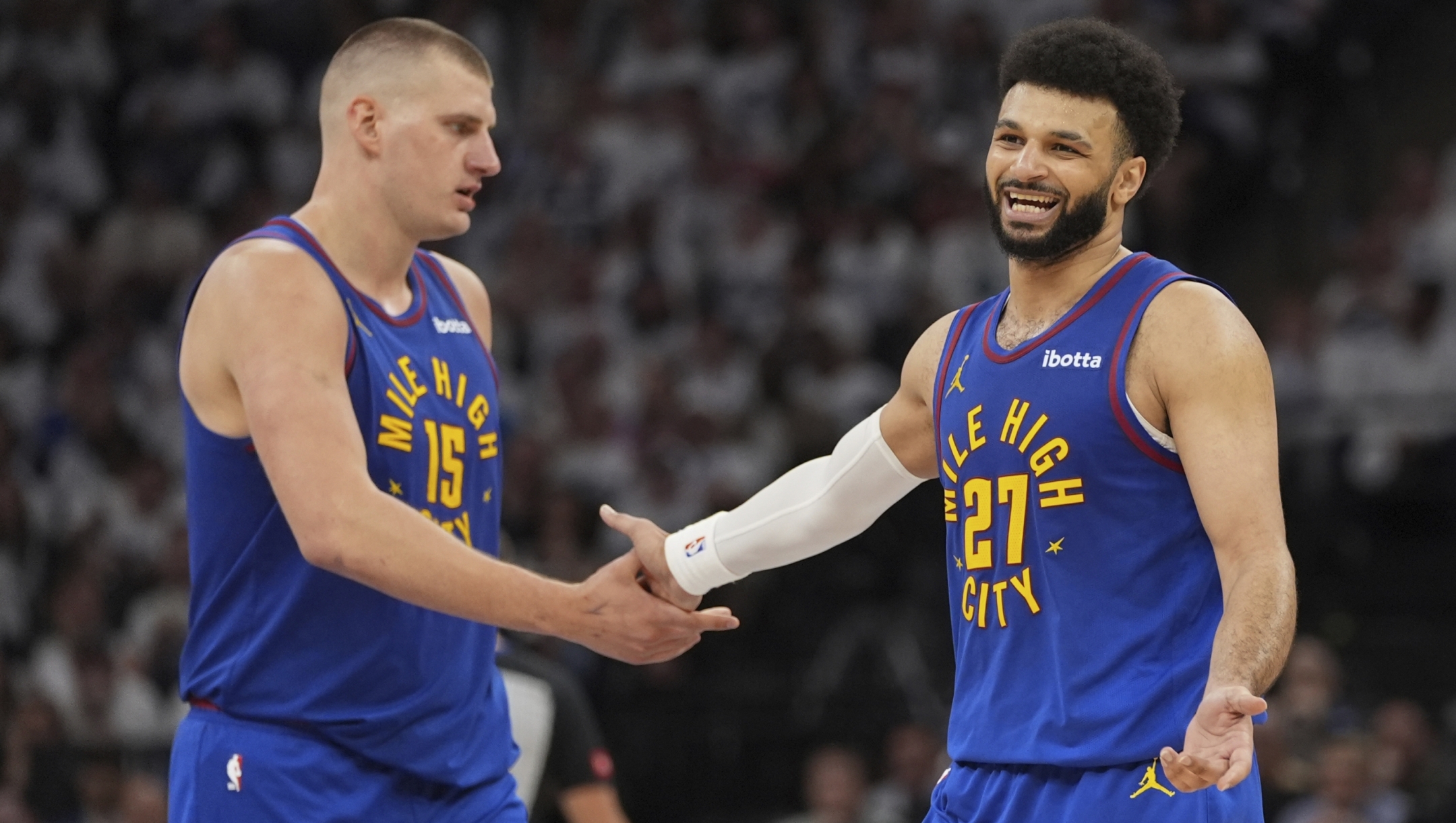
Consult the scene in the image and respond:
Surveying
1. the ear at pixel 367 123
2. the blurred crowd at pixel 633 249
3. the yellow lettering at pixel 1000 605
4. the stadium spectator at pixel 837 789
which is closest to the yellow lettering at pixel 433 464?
the ear at pixel 367 123

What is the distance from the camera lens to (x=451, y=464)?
508 centimetres

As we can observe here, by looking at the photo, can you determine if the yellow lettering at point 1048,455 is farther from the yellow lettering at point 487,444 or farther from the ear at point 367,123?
the ear at point 367,123

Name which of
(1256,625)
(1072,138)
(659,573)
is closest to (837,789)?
(659,573)

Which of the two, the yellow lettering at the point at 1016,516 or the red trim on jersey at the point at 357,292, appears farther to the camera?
the red trim on jersey at the point at 357,292

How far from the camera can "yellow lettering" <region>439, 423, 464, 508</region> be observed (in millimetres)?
5055

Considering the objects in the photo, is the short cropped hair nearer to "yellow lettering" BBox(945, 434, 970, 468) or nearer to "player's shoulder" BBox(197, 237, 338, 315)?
"player's shoulder" BBox(197, 237, 338, 315)

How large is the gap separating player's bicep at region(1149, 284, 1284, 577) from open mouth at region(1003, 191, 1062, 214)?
45cm

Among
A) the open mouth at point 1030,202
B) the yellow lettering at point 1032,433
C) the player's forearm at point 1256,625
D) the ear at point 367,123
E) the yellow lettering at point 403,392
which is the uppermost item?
the ear at point 367,123

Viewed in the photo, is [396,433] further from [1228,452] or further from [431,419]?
[1228,452]

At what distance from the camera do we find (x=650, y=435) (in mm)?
12883

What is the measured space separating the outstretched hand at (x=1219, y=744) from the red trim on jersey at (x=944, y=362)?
3.94 feet

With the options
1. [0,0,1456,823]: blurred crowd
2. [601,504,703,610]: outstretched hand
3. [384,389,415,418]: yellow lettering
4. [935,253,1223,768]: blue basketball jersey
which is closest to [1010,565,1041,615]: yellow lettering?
[935,253,1223,768]: blue basketball jersey

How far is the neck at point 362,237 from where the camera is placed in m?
5.12

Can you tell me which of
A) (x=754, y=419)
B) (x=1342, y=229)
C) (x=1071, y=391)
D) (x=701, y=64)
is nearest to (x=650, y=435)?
(x=754, y=419)
